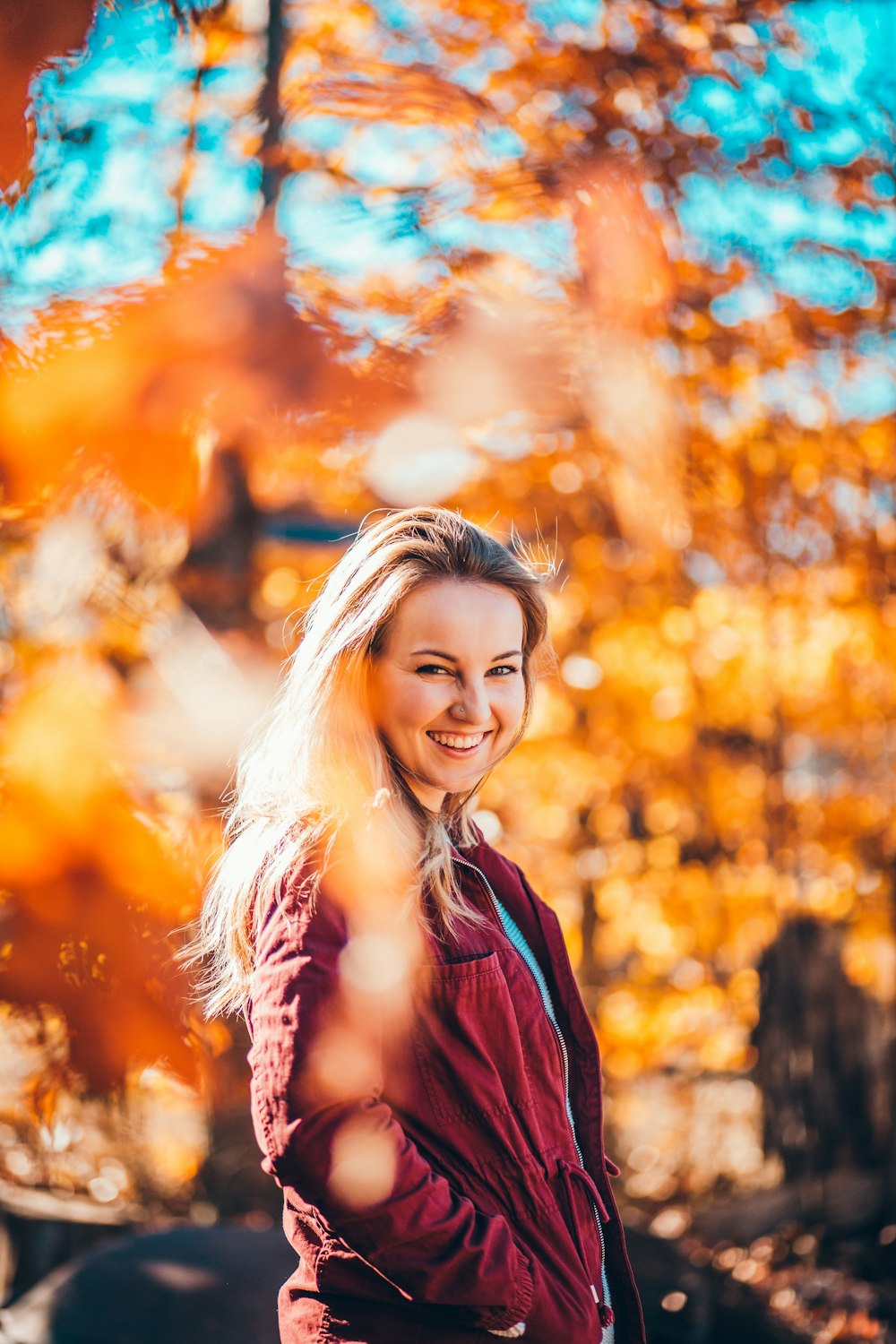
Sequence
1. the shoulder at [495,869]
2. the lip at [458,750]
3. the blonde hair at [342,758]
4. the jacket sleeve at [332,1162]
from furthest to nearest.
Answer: the shoulder at [495,869]
the lip at [458,750]
the blonde hair at [342,758]
the jacket sleeve at [332,1162]

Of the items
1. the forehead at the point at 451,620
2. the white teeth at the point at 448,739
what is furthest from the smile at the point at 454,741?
the forehead at the point at 451,620

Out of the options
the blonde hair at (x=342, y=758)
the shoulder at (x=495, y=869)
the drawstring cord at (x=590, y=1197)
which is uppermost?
the blonde hair at (x=342, y=758)

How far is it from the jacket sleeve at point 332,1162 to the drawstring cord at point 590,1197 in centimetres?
15

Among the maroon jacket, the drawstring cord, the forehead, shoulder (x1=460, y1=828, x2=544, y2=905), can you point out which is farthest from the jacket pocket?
the forehead

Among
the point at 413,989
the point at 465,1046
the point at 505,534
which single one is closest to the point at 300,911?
the point at 413,989

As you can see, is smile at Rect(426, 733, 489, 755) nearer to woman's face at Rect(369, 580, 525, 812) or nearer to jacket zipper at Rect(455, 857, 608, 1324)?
woman's face at Rect(369, 580, 525, 812)

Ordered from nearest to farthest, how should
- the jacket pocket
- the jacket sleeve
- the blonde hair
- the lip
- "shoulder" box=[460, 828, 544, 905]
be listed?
the jacket sleeve, the jacket pocket, the blonde hair, the lip, "shoulder" box=[460, 828, 544, 905]

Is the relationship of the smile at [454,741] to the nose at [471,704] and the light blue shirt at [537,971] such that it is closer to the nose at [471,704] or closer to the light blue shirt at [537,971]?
the nose at [471,704]

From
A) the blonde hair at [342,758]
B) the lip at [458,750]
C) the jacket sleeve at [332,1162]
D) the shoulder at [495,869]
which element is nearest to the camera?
the jacket sleeve at [332,1162]

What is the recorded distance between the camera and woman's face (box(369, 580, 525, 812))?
167 centimetres

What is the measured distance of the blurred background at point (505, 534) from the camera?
199cm

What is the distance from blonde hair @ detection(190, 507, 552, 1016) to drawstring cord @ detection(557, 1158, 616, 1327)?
40cm

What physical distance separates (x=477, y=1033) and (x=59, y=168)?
5.60 feet

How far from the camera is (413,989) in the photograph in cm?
145
